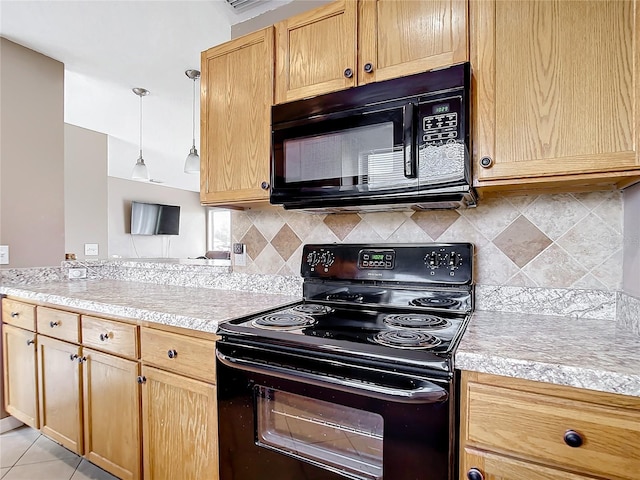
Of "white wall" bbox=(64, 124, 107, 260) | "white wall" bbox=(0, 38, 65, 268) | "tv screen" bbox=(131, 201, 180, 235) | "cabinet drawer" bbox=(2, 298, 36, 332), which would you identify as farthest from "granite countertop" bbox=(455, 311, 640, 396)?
"tv screen" bbox=(131, 201, 180, 235)

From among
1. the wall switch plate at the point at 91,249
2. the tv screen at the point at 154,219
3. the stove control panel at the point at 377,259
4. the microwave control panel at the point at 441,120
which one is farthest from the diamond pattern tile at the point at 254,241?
the tv screen at the point at 154,219

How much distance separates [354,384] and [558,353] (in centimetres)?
52

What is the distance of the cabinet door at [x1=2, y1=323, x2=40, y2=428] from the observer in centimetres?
203

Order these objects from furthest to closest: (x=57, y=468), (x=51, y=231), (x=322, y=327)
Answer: (x=51, y=231) < (x=57, y=468) < (x=322, y=327)

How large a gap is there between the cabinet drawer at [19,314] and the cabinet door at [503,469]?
2274mm

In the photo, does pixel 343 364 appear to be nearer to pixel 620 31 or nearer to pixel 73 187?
pixel 620 31

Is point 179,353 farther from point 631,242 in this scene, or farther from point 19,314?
point 631,242

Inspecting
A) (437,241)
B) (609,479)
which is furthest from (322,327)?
(609,479)

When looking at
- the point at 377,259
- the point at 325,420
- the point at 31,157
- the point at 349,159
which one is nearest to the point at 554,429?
the point at 325,420

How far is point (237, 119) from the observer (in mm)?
1683

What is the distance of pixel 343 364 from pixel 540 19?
1.23 m

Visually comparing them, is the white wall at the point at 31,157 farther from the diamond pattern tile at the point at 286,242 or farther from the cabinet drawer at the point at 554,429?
the cabinet drawer at the point at 554,429

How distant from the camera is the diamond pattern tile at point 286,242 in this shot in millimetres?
1884

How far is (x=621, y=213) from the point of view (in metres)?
1.27
